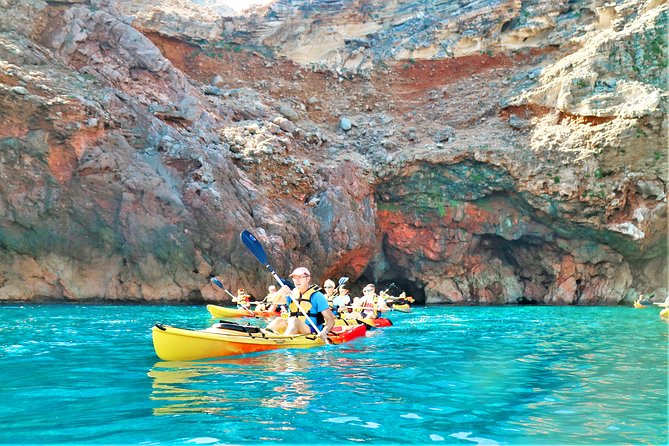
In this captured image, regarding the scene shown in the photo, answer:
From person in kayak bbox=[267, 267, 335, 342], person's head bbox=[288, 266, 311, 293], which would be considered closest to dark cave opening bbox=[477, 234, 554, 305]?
person in kayak bbox=[267, 267, 335, 342]

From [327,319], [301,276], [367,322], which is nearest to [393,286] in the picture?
[367,322]

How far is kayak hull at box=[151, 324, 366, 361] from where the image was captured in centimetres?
780

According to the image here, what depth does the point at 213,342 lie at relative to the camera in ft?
27.0

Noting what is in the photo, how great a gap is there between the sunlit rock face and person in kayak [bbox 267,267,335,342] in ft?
42.0

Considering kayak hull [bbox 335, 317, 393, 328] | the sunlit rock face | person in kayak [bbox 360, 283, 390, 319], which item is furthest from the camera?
the sunlit rock face

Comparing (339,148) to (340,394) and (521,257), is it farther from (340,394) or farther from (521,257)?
(340,394)

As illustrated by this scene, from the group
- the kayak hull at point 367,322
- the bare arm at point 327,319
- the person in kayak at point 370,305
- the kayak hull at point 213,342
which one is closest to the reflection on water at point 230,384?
the kayak hull at point 213,342

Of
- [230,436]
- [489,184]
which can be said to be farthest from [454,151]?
[230,436]

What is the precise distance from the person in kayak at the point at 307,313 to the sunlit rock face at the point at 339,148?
12.8m

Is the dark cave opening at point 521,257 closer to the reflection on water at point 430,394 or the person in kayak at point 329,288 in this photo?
the person in kayak at point 329,288

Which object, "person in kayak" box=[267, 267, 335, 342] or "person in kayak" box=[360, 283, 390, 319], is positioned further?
"person in kayak" box=[360, 283, 390, 319]

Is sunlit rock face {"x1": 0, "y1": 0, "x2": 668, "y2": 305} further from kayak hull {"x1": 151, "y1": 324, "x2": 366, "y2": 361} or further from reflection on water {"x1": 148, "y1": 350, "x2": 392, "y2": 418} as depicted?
reflection on water {"x1": 148, "y1": 350, "x2": 392, "y2": 418}

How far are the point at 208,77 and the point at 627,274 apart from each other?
2594 centimetres

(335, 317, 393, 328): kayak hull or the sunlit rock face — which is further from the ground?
the sunlit rock face
